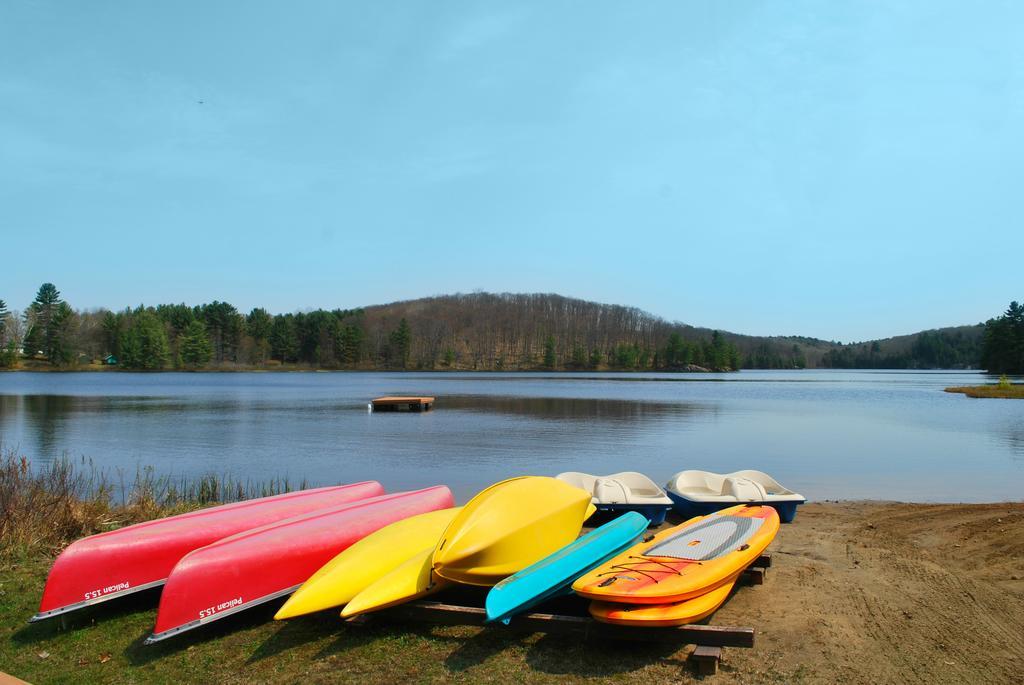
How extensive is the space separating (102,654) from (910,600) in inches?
246

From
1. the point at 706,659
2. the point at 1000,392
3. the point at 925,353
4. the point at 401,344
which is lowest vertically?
the point at 706,659

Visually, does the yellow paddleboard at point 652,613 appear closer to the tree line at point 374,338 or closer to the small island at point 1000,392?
the small island at point 1000,392

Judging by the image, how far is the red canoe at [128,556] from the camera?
17.0ft

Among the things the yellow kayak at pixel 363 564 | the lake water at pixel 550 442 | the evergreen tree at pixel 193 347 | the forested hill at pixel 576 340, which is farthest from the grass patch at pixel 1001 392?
the evergreen tree at pixel 193 347

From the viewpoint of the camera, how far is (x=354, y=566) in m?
5.36

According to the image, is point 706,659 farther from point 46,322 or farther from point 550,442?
Answer: point 46,322

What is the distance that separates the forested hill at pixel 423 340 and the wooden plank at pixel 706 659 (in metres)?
107

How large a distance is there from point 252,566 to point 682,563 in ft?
10.9

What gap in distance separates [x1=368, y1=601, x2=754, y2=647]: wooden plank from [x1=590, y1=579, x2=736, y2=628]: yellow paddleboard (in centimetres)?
7

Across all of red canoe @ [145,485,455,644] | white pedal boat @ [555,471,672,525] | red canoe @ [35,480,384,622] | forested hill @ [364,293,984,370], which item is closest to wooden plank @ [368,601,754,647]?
red canoe @ [145,485,455,644]

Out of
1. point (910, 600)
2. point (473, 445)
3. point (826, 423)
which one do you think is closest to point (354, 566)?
point (910, 600)

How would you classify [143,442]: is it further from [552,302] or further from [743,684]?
[552,302]

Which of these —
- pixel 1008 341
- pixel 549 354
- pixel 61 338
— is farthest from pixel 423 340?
pixel 1008 341

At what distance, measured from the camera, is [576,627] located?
4.71 metres
